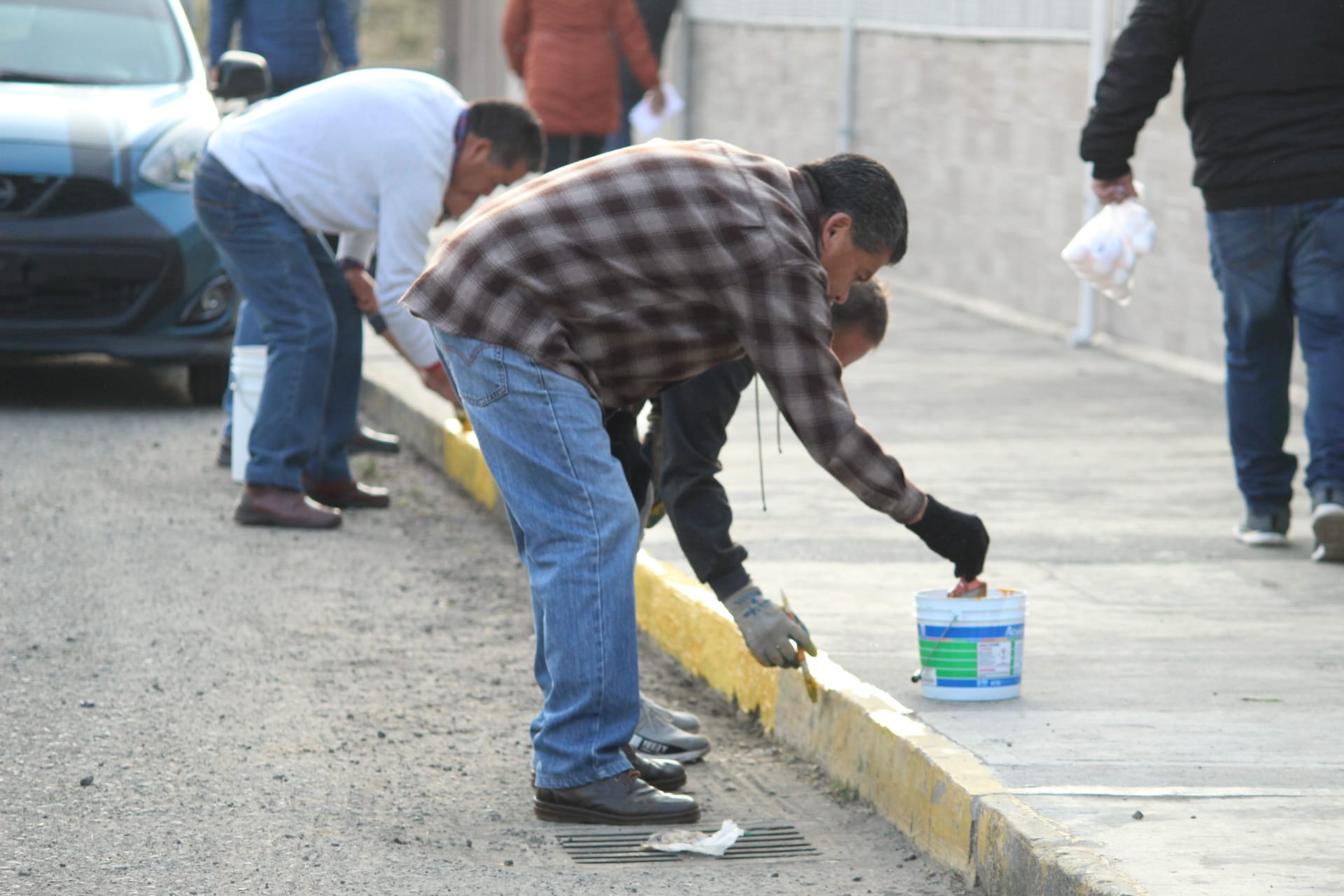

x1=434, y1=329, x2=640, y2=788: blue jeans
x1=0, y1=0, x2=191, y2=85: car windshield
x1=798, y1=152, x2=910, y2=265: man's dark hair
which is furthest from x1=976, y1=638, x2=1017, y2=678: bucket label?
x1=0, y1=0, x2=191, y2=85: car windshield

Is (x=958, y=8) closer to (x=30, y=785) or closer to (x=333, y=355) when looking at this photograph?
(x=333, y=355)

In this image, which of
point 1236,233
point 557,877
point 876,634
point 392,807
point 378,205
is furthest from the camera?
point 378,205

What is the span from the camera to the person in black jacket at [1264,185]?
5.65 m

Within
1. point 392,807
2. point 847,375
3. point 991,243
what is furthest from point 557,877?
point 991,243

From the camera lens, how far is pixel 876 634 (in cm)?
489

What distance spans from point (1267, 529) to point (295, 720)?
9.63ft

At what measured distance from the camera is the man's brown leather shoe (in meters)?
3.97

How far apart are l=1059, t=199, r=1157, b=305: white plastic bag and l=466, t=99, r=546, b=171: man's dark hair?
1.61 metres

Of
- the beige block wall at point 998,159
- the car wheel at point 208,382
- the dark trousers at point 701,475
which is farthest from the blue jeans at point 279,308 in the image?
the beige block wall at point 998,159

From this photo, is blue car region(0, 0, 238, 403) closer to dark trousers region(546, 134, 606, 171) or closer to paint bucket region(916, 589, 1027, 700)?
dark trousers region(546, 134, 606, 171)

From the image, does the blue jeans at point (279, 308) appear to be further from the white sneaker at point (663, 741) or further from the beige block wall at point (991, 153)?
the beige block wall at point (991, 153)

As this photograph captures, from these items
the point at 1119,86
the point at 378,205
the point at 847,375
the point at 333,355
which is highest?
the point at 1119,86

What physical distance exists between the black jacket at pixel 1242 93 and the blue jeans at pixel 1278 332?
3.4 inches

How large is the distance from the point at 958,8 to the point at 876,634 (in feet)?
24.4
